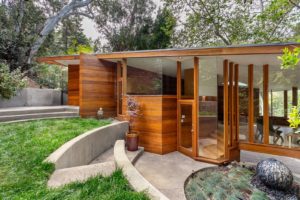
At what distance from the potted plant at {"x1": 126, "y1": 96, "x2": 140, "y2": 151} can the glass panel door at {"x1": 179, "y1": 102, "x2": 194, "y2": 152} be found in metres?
1.67

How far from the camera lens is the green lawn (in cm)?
269

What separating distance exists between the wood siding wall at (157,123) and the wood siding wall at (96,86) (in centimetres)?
185

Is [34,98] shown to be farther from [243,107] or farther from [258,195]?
[258,195]

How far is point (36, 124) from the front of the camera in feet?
20.3

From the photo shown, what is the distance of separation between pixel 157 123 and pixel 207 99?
6.50ft

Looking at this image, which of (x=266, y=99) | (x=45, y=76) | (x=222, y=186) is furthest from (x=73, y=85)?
(x=266, y=99)

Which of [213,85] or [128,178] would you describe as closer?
[128,178]

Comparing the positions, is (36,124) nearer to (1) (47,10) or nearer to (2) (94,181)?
(2) (94,181)

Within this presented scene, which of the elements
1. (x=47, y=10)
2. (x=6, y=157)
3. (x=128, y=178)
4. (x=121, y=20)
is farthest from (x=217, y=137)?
(x=47, y=10)

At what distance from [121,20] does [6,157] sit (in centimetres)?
1762

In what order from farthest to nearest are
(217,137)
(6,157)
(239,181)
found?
(217,137)
(239,181)
(6,157)

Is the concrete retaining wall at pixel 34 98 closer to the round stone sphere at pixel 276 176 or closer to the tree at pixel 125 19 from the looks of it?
the tree at pixel 125 19

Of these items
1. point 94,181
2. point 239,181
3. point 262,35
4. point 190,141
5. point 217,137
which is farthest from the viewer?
point 262,35

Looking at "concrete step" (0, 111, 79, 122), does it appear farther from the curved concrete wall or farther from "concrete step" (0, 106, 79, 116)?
the curved concrete wall
